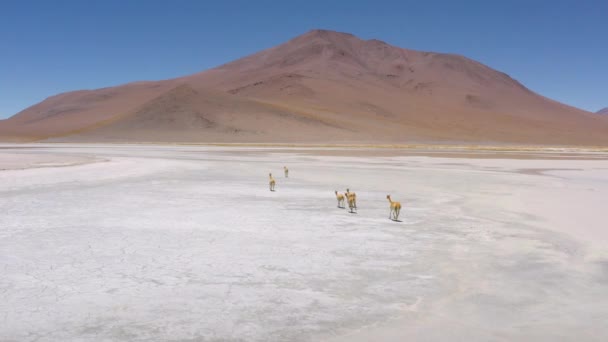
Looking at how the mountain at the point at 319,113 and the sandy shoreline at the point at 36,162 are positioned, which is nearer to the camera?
the sandy shoreline at the point at 36,162

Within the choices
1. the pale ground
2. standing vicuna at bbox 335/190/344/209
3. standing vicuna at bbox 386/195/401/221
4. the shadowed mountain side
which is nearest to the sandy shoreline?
the pale ground

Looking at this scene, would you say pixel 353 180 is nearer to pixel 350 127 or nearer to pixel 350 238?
pixel 350 238

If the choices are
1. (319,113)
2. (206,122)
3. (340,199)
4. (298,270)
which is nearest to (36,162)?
(340,199)

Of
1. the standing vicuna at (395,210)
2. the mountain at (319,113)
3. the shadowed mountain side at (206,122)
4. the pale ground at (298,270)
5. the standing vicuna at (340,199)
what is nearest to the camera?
the pale ground at (298,270)

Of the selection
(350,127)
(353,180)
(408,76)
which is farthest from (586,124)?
(353,180)

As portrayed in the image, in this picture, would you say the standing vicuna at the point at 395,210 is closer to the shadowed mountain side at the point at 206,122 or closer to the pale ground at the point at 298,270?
the pale ground at the point at 298,270

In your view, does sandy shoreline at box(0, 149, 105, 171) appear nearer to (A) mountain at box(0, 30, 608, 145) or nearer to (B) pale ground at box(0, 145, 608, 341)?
(B) pale ground at box(0, 145, 608, 341)

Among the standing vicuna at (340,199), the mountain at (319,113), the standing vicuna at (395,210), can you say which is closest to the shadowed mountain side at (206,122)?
the mountain at (319,113)
